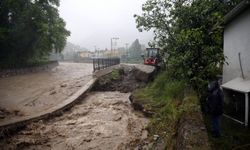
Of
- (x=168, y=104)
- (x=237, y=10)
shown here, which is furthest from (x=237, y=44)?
(x=168, y=104)

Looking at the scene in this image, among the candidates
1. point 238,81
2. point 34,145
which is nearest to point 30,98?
point 34,145

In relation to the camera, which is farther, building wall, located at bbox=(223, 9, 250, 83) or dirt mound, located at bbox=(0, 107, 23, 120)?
dirt mound, located at bbox=(0, 107, 23, 120)

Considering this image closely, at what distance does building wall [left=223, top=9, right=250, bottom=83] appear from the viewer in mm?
8367

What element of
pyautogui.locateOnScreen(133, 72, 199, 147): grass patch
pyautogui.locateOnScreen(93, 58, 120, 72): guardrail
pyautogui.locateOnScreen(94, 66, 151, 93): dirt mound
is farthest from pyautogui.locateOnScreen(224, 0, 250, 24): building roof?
pyautogui.locateOnScreen(93, 58, 120, 72): guardrail

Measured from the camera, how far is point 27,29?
2530 cm

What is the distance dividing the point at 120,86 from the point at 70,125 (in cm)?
846

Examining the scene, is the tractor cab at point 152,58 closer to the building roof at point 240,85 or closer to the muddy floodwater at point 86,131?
the muddy floodwater at point 86,131

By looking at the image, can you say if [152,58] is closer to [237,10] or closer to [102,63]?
[102,63]

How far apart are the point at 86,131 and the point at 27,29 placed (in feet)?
71.3

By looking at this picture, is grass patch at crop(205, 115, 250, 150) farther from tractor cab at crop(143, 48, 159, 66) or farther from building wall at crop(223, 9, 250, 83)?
tractor cab at crop(143, 48, 159, 66)

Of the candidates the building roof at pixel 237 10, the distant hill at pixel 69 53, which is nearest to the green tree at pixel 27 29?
the distant hill at pixel 69 53

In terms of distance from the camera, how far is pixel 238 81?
8.44 meters

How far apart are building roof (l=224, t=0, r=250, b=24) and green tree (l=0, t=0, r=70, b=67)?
69.8ft

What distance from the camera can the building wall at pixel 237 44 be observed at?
8367 mm
